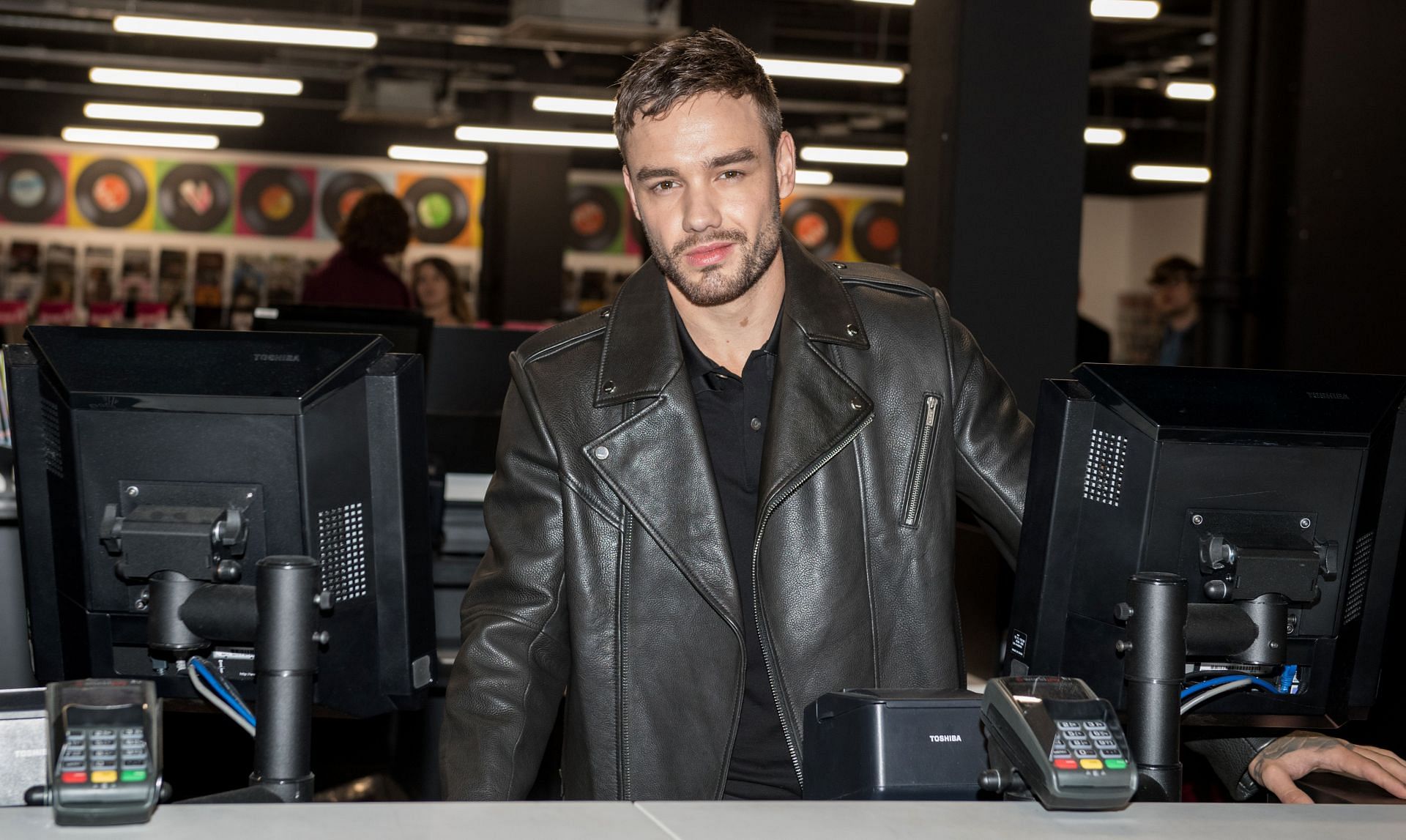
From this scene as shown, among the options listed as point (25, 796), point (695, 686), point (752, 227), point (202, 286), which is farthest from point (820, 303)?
point (202, 286)

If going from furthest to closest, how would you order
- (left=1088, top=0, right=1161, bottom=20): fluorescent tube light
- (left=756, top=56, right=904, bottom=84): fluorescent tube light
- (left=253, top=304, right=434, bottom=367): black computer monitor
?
1. (left=756, top=56, right=904, bottom=84): fluorescent tube light
2. (left=1088, top=0, right=1161, bottom=20): fluorescent tube light
3. (left=253, top=304, right=434, bottom=367): black computer monitor

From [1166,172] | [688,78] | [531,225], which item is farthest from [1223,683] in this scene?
[1166,172]

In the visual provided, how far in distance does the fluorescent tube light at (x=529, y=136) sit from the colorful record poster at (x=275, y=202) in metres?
3.84

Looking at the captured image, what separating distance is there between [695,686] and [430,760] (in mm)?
1841

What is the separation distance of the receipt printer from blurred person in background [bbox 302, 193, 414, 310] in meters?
5.10

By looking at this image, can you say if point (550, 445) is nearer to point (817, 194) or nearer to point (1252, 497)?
point (1252, 497)

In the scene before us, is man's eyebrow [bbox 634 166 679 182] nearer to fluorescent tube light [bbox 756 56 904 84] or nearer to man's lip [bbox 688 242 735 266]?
man's lip [bbox 688 242 735 266]

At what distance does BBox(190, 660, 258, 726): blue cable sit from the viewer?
164 cm

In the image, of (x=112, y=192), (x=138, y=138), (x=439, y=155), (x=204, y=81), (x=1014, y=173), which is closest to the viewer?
(x=1014, y=173)

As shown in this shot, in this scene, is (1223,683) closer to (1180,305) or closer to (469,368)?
(469,368)

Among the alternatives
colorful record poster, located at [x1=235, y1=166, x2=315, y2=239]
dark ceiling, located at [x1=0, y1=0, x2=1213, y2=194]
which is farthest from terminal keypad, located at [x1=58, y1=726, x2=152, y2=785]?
colorful record poster, located at [x1=235, y1=166, x2=315, y2=239]

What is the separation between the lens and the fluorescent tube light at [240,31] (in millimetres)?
7770

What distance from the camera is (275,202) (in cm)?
1529

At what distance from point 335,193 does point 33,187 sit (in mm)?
3040
